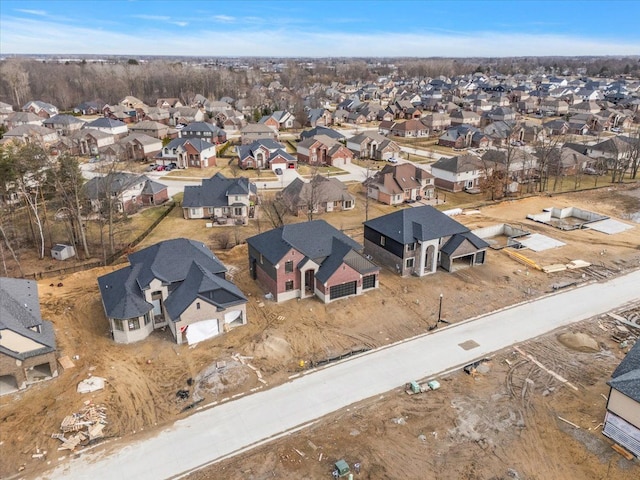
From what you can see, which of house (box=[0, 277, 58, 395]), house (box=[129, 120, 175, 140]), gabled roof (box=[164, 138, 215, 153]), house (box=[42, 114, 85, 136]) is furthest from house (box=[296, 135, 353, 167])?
house (box=[0, 277, 58, 395])

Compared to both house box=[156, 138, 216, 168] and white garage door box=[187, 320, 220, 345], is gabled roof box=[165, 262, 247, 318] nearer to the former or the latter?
white garage door box=[187, 320, 220, 345]

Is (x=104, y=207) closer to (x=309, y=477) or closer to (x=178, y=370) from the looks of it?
(x=178, y=370)

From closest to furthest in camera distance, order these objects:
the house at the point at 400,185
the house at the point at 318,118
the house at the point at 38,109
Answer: the house at the point at 400,185 < the house at the point at 318,118 < the house at the point at 38,109

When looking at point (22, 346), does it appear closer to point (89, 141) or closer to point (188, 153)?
point (188, 153)

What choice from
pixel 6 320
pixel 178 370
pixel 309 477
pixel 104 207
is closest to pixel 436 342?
pixel 309 477

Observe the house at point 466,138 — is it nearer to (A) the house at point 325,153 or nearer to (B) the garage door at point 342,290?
(A) the house at point 325,153

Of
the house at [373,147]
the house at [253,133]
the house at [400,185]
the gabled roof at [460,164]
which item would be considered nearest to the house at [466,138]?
the house at [373,147]
